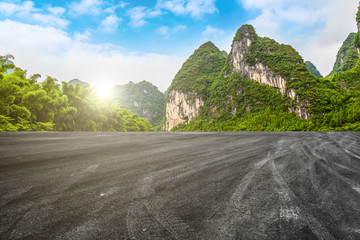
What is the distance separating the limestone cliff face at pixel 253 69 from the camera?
53812 millimetres

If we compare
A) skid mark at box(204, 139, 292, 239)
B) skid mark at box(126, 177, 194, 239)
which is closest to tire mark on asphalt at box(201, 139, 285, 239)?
skid mark at box(204, 139, 292, 239)

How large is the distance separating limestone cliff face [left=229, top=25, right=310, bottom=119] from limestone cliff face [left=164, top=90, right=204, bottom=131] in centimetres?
2574

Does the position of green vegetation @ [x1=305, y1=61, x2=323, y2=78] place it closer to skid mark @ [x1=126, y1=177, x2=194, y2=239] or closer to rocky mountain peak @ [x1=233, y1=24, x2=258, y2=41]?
rocky mountain peak @ [x1=233, y1=24, x2=258, y2=41]

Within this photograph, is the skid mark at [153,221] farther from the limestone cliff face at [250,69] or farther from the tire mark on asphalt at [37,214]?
the limestone cliff face at [250,69]

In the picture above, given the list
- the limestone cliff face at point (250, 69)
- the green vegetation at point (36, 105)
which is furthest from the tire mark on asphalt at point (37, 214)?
the limestone cliff face at point (250, 69)

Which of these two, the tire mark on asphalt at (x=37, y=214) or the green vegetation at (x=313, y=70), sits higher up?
the green vegetation at (x=313, y=70)

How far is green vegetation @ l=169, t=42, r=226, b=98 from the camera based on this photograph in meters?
91.5

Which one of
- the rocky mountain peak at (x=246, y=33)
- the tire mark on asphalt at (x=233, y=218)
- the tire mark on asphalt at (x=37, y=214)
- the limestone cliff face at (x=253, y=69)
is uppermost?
the rocky mountain peak at (x=246, y=33)

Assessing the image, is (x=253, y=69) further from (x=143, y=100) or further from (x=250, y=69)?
(x=143, y=100)

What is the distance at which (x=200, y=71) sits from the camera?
102 meters

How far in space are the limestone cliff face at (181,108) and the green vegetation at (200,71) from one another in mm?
3409

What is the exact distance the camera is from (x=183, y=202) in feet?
5.54

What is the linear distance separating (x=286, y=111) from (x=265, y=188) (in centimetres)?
6629

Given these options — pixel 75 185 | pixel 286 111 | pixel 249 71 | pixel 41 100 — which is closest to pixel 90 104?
pixel 41 100
